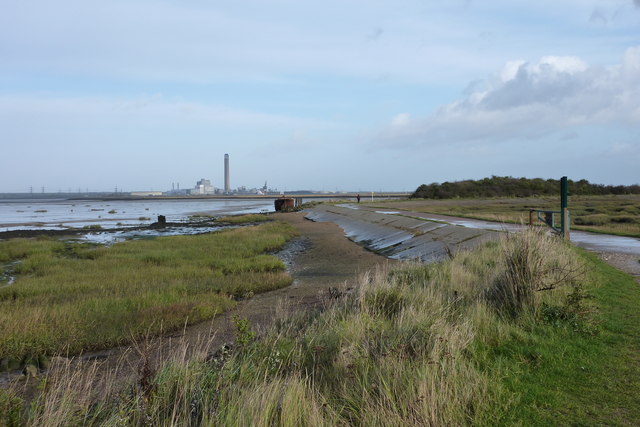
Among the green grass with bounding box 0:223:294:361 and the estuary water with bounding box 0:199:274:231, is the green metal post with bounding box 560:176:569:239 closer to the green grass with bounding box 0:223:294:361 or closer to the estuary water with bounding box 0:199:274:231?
the green grass with bounding box 0:223:294:361

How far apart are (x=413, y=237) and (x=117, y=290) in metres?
13.7

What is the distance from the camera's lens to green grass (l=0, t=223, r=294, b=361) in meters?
8.81

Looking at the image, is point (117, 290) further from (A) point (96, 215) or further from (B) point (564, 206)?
(A) point (96, 215)

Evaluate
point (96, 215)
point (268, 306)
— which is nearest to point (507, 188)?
point (96, 215)

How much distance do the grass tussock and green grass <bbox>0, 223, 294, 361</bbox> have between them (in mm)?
2798

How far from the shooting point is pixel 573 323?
715 cm

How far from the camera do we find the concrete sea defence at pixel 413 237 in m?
17.5

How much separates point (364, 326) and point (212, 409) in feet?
9.44

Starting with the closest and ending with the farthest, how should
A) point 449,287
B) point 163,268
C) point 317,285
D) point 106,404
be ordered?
point 106,404 < point 449,287 < point 317,285 < point 163,268

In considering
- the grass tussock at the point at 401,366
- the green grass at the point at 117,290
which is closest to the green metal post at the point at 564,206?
the grass tussock at the point at 401,366

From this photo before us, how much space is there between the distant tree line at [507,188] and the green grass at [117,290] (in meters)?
61.4

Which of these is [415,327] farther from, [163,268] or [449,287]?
[163,268]

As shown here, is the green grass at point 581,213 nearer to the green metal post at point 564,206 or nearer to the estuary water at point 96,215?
the green metal post at point 564,206

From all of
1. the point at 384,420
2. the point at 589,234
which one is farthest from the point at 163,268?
the point at 589,234
